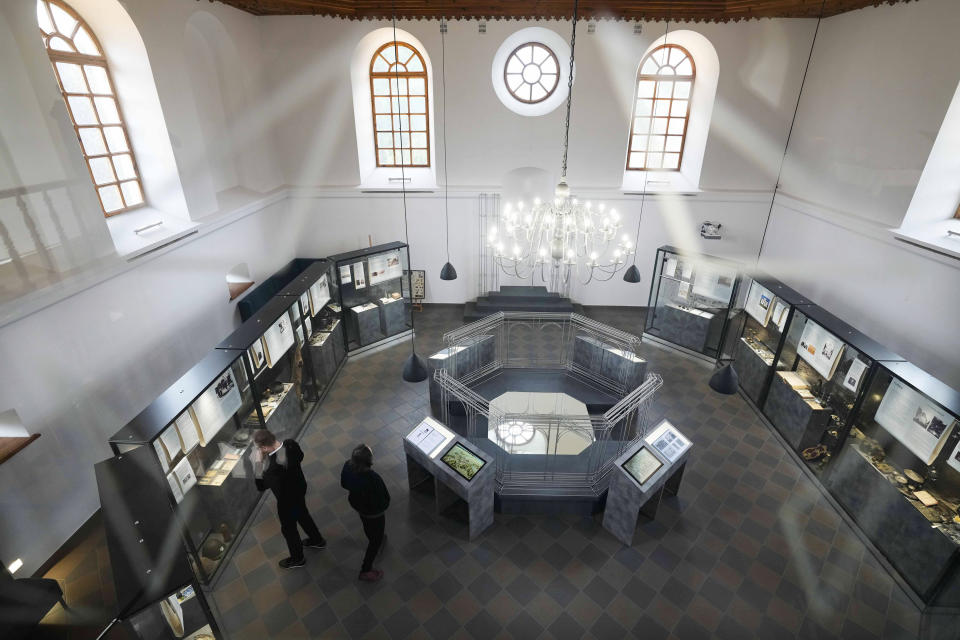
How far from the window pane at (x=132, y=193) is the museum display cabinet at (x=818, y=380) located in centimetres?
1131

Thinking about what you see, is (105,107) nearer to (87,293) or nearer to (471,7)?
Result: (87,293)

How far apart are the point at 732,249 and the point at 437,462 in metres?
10.0

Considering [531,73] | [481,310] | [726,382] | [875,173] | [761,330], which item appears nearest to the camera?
[726,382]

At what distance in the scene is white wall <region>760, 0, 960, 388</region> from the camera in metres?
7.18

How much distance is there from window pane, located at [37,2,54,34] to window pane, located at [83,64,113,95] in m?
0.54

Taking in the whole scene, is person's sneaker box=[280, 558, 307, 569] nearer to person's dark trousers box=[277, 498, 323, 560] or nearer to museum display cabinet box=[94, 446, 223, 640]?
person's dark trousers box=[277, 498, 323, 560]

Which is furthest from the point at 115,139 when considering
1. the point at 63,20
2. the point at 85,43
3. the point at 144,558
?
the point at 144,558

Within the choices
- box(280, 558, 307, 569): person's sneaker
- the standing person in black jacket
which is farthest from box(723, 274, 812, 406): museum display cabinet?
box(280, 558, 307, 569): person's sneaker

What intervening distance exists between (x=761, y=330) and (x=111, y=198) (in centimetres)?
1164

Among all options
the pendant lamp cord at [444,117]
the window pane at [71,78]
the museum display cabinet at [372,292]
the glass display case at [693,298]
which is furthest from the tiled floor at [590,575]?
the pendant lamp cord at [444,117]

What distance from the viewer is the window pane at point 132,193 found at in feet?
24.5

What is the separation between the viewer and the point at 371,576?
5613 millimetres

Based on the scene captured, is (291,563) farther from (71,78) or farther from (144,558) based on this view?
(71,78)

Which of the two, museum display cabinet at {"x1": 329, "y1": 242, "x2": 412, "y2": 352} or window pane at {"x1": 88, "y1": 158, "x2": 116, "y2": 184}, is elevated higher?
window pane at {"x1": 88, "y1": 158, "x2": 116, "y2": 184}
